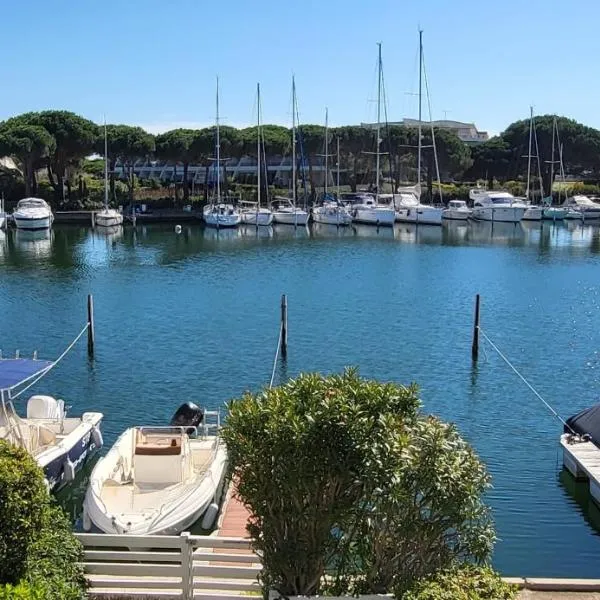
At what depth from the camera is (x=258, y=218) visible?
308 ft

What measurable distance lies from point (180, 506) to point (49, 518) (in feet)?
25.2

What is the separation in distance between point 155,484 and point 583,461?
10.2 meters

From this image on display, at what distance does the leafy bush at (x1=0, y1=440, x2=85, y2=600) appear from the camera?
8.30 m

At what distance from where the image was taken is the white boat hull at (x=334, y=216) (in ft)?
309

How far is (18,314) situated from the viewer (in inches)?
1644

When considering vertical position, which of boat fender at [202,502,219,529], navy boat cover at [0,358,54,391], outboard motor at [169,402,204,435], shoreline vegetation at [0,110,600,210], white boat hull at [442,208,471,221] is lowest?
boat fender at [202,502,219,529]

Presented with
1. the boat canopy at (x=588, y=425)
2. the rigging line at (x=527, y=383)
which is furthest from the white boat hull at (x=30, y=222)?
the boat canopy at (x=588, y=425)

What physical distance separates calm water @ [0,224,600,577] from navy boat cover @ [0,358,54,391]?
13.6 ft

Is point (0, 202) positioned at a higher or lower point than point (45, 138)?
lower

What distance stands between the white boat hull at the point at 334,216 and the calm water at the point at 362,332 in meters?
20.1

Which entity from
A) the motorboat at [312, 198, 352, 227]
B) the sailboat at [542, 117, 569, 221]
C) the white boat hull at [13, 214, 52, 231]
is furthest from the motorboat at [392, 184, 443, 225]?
the white boat hull at [13, 214, 52, 231]

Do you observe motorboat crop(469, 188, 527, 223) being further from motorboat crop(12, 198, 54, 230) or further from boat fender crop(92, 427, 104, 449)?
boat fender crop(92, 427, 104, 449)

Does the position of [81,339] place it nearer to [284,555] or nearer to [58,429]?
[58,429]

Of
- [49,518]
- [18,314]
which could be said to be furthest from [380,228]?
[49,518]
